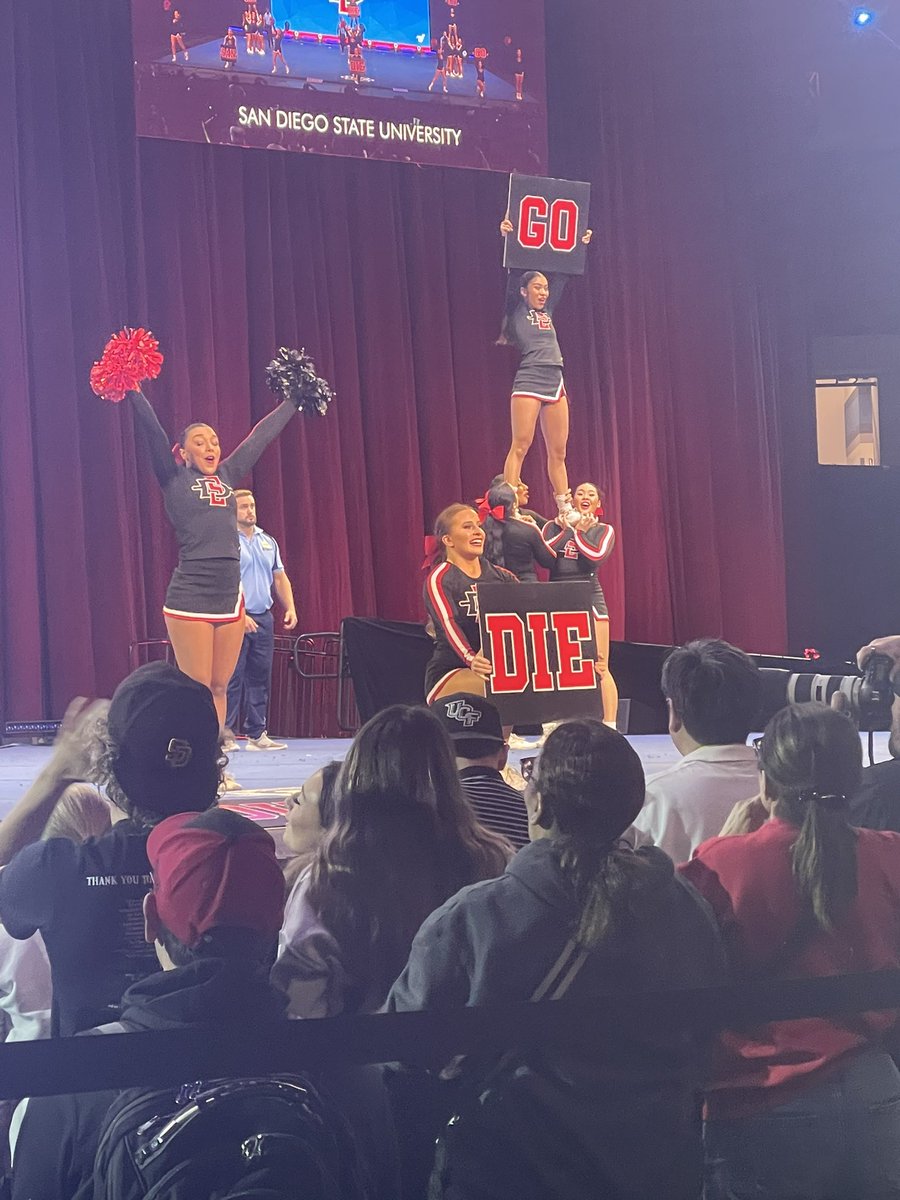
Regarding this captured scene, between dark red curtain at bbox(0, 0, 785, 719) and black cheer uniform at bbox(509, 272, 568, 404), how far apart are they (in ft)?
3.21

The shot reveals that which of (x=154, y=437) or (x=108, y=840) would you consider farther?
(x=154, y=437)

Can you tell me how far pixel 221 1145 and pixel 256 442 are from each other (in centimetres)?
308

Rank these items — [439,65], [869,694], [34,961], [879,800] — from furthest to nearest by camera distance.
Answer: [439,65] < [869,694] < [879,800] < [34,961]

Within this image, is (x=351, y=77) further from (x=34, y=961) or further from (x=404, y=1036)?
(x=404, y=1036)

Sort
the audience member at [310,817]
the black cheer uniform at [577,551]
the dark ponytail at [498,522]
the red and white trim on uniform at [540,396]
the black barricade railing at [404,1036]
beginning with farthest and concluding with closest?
the red and white trim on uniform at [540,396], the black cheer uniform at [577,551], the dark ponytail at [498,522], the audience member at [310,817], the black barricade railing at [404,1036]

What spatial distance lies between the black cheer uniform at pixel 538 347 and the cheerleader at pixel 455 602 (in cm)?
194

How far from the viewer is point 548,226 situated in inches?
190

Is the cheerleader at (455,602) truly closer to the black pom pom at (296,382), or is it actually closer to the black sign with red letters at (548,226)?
the black pom pom at (296,382)

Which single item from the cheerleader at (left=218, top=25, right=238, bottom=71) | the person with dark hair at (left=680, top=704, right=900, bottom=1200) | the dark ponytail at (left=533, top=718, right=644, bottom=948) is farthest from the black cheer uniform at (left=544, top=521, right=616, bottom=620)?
the dark ponytail at (left=533, top=718, right=644, bottom=948)

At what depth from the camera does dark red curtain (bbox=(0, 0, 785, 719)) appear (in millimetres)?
5727

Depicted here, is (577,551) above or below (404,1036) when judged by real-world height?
above

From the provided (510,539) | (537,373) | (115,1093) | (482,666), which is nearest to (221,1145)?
(115,1093)

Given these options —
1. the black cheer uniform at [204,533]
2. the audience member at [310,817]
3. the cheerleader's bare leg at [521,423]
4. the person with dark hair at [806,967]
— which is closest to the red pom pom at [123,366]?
the black cheer uniform at [204,533]

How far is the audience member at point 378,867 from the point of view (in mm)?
1487
